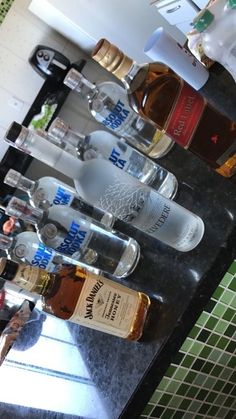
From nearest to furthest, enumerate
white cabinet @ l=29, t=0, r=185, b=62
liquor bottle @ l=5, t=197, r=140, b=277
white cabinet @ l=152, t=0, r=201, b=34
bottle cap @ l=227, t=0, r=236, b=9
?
bottle cap @ l=227, t=0, r=236, b=9
liquor bottle @ l=5, t=197, r=140, b=277
white cabinet @ l=152, t=0, r=201, b=34
white cabinet @ l=29, t=0, r=185, b=62

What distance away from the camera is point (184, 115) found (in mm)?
600

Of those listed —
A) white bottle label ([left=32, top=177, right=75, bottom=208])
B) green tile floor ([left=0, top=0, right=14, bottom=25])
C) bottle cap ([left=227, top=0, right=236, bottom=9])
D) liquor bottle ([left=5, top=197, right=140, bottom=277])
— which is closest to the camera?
bottle cap ([left=227, top=0, right=236, bottom=9])

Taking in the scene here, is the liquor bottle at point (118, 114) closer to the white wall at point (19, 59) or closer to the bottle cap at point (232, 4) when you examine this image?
the bottle cap at point (232, 4)

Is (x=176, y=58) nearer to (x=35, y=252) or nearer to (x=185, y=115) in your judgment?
(x=185, y=115)

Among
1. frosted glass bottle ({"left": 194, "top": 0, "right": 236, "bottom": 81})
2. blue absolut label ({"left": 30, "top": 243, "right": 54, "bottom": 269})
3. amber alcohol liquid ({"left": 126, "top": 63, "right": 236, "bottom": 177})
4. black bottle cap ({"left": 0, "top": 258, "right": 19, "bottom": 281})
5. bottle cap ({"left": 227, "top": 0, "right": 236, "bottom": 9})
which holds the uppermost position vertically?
bottle cap ({"left": 227, "top": 0, "right": 236, "bottom": 9})

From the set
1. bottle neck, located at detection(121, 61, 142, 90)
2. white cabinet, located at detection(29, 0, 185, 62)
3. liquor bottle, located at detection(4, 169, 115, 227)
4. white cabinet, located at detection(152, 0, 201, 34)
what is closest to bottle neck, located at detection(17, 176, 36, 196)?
liquor bottle, located at detection(4, 169, 115, 227)

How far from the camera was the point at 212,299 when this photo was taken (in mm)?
597

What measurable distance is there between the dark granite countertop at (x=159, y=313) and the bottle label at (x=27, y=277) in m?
0.16

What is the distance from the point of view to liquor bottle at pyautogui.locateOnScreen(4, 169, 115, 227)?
700 millimetres

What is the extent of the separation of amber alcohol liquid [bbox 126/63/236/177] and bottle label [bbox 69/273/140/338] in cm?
21

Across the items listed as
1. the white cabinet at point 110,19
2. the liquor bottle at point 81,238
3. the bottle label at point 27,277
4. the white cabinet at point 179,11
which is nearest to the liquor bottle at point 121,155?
the liquor bottle at point 81,238

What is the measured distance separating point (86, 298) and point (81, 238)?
125mm

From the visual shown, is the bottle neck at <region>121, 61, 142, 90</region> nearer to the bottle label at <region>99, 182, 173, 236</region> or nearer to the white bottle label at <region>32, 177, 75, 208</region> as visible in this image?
the bottle label at <region>99, 182, 173, 236</region>

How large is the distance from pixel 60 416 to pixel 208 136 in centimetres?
50
